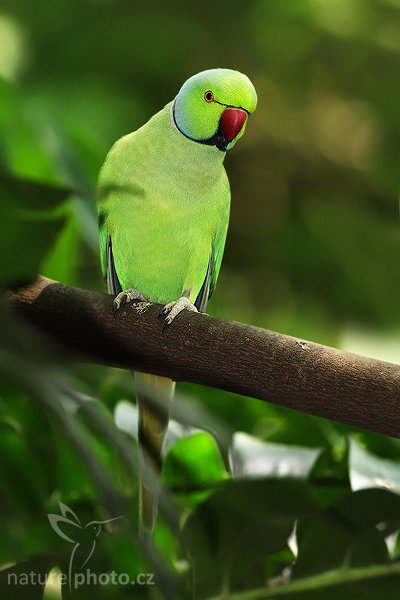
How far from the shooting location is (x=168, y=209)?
26.5 inches

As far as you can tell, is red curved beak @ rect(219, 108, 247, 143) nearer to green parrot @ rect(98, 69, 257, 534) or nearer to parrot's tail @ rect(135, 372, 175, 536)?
green parrot @ rect(98, 69, 257, 534)

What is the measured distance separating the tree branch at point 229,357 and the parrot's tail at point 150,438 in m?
0.04

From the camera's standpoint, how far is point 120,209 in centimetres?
69

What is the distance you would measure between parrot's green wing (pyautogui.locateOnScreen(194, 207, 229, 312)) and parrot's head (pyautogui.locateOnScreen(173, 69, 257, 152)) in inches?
4.9

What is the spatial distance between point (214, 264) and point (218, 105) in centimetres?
22

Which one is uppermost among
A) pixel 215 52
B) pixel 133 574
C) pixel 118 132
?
pixel 215 52

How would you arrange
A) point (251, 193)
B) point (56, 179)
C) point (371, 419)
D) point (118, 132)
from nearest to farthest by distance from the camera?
1. point (371, 419)
2. point (56, 179)
3. point (118, 132)
4. point (251, 193)

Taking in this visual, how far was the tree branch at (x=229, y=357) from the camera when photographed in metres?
0.46

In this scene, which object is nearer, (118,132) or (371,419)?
(371,419)

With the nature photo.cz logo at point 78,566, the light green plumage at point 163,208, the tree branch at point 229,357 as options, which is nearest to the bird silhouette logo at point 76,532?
the nature photo.cz logo at point 78,566

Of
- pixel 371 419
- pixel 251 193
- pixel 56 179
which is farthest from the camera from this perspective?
pixel 251 193

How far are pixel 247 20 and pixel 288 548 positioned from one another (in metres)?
1.22

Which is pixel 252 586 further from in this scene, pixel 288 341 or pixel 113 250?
pixel 113 250

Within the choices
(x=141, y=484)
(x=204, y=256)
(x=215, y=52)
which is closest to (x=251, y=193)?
(x=215, y=52)
